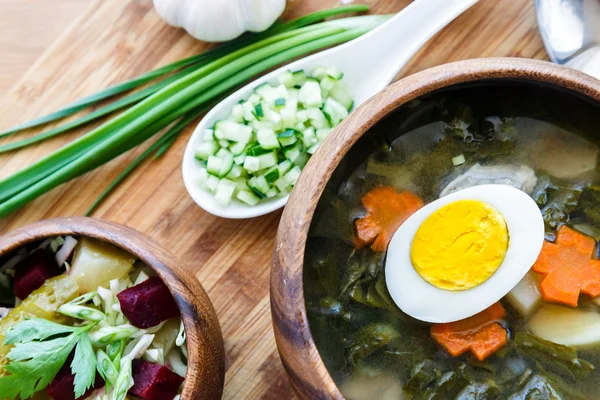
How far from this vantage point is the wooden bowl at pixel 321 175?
4.17ft

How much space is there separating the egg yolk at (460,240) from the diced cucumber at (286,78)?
607mm

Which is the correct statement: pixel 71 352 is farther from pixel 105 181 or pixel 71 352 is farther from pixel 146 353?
pixel 105 181

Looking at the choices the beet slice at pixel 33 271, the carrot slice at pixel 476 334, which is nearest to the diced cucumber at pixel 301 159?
the carrot slice at pixel 476 334

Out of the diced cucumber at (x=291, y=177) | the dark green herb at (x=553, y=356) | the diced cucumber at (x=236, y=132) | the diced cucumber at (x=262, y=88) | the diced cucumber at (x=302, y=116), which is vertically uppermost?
the diced cucumber at (x=262, y=88)

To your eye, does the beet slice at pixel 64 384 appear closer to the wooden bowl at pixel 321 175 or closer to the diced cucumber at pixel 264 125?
the wooden bowl at pixel 321 175

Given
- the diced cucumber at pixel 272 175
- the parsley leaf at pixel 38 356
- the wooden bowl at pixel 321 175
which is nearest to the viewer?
the wooden bowl at pixel 321 175

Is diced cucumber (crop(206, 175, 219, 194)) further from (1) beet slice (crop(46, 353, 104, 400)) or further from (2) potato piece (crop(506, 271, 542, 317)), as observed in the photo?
(2) potato piece (crop(506, 271, 542, 317))

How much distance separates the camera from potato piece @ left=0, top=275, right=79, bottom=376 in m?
1.53

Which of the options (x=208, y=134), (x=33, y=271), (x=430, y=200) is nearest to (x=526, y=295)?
(x=430, y=200)

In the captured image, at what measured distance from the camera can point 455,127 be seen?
154cm

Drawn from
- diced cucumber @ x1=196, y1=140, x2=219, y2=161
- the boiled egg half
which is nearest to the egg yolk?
the boiled egg half

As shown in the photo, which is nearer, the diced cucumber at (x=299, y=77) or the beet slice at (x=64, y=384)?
the beet slice at (x=64, y=384)

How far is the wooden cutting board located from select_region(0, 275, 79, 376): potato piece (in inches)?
13.9

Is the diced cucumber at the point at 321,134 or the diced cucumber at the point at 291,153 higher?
the diced cucumber at the point at 321,134
